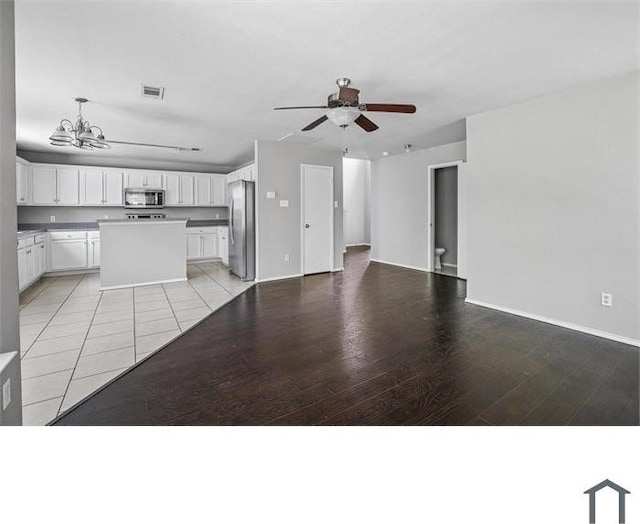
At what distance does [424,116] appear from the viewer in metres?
4.09

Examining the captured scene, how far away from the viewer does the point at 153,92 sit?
330 centimetres

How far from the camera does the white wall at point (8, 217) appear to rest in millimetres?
1408

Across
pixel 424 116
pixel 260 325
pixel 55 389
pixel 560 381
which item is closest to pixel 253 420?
pixel 55 389

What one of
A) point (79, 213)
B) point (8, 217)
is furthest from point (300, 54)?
point (79, 213)

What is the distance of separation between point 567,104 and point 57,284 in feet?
24.7

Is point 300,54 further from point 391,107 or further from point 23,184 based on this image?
point 23,184

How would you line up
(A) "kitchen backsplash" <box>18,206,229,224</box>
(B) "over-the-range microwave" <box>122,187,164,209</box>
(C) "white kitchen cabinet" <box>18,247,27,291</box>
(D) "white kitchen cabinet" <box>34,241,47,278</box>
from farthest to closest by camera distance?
(B) "over-the-range microwave" <box>122,187,164,209</box> → (A) "kitchen backsplash" <box>18,206,229,224</box> → (D) "white kitchen cabinet" <box>34,241,47,278</box> → (C) "white kitchen cabinet" <box>18,247,27,291</box>

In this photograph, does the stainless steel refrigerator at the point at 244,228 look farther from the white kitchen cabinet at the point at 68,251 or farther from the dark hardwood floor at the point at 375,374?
the white kitchen cabinet at the point at 68,251

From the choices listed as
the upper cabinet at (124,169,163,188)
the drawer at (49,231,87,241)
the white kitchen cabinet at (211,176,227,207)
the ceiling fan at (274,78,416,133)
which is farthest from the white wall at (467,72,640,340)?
the drawer at (49,231,87,241)

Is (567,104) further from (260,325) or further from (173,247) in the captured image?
(173,247)

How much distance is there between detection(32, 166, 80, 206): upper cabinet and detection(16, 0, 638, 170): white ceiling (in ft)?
8.77

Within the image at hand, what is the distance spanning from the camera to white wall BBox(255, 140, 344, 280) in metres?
5.53

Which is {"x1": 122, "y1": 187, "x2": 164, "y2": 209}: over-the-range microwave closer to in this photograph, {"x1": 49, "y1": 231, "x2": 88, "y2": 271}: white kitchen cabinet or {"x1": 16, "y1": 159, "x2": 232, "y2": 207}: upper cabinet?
{"x1": 16, "y1": 159, "x2": 232, "y2": 207}: upper cabinet

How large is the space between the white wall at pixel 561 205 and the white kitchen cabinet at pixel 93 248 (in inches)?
269
